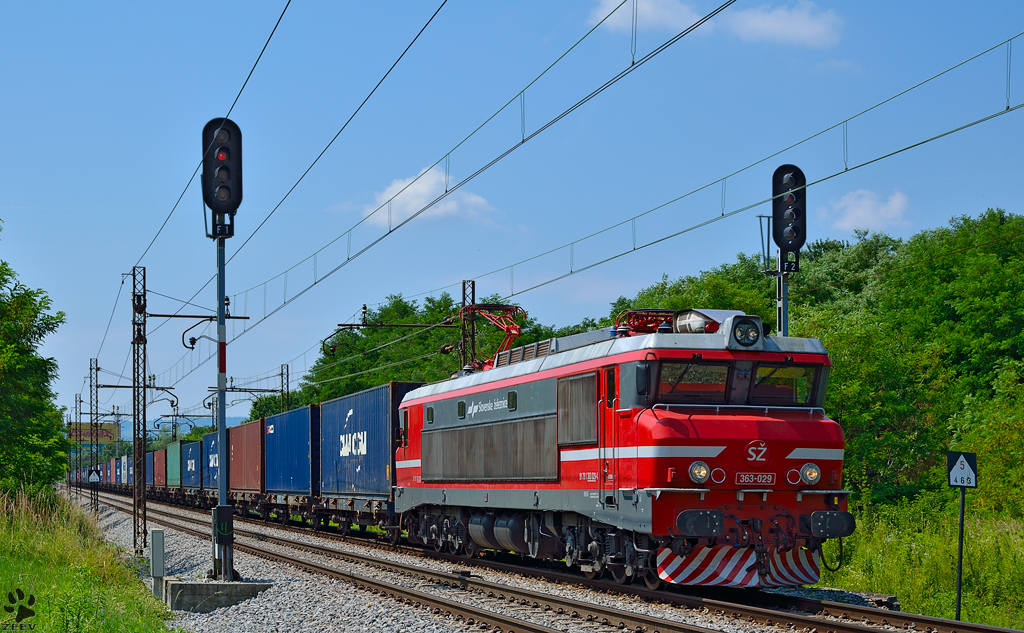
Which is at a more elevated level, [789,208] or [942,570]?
[789,208]

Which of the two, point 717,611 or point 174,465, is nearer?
point 717,611

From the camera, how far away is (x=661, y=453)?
1327cm

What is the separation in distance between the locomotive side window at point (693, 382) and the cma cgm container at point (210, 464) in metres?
34.5

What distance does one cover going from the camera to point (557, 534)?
54.4 feet

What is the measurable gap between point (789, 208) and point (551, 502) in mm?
6019

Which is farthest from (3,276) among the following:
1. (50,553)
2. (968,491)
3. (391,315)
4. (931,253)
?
(391,315)

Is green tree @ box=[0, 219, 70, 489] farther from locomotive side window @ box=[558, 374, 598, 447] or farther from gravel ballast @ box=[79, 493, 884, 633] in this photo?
locomotive side window @ box=[558, 374, 598, 447]

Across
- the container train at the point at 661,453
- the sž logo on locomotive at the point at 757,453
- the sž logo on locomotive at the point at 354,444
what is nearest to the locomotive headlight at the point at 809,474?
the container train at the point at 661,453

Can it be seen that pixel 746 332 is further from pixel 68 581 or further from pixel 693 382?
pixel 68 581

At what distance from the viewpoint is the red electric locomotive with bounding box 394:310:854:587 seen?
13391 millimetres

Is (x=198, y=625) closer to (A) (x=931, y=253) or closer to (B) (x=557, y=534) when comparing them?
(B) (x=557, y=534)

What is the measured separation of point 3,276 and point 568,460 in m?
23.7

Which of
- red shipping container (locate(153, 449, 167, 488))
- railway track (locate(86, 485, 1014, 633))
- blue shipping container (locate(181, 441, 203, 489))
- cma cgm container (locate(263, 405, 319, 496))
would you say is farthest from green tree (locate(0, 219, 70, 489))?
red shipping container (locate(153, 449, 167, 488))

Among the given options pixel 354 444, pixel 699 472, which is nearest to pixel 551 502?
pixel 699 472
